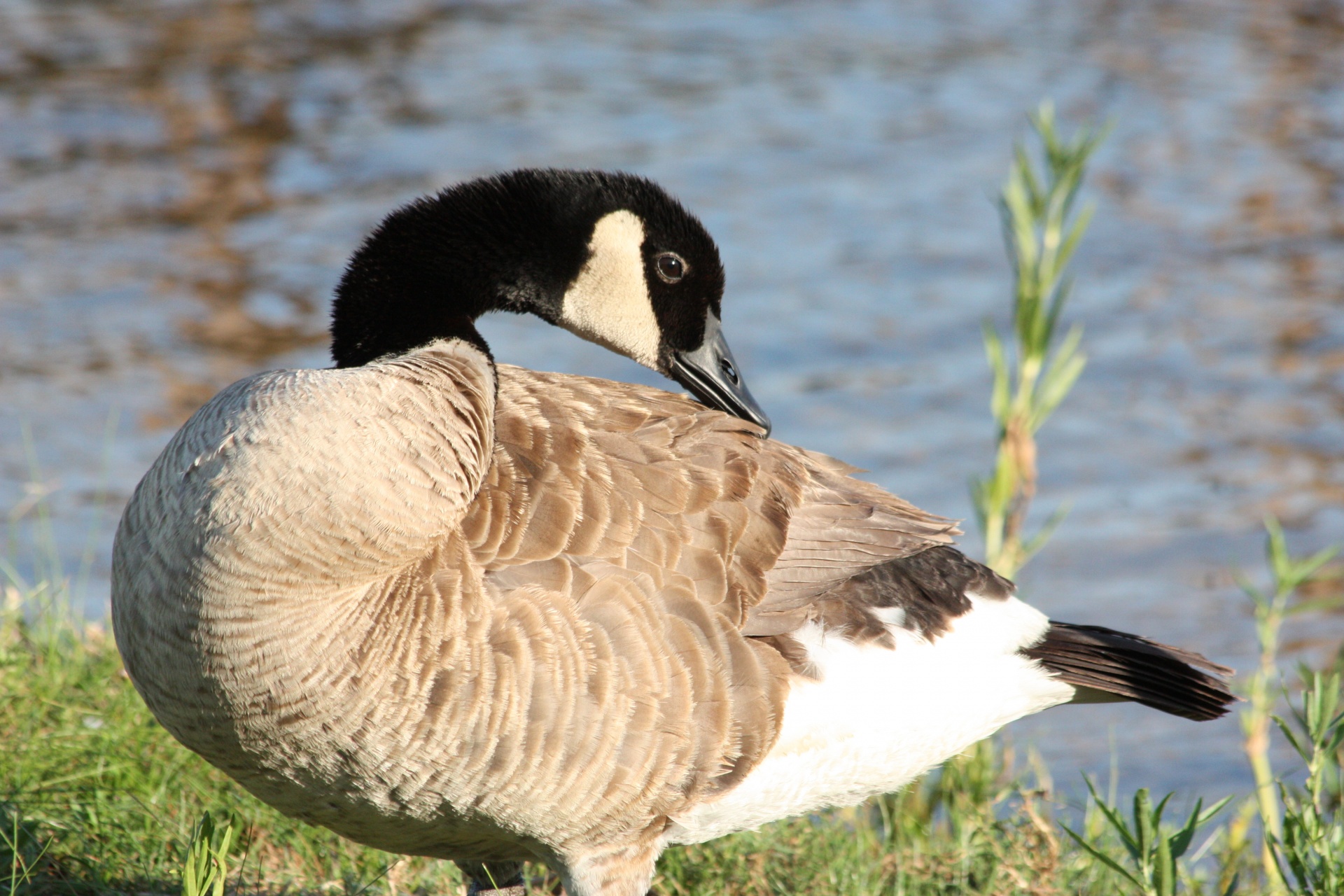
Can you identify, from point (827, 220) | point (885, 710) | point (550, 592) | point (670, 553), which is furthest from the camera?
point (827, 220)

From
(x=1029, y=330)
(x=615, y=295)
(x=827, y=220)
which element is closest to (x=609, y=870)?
(x=615, y=295)

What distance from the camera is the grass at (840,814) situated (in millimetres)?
3836

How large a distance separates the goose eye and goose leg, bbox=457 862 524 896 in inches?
66.0

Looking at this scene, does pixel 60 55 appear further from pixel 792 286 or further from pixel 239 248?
pixel 792 286

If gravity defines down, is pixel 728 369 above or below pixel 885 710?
above

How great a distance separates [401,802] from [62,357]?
5884mm

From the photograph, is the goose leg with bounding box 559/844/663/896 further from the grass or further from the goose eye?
the goose eye

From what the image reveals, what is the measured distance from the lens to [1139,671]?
13.6 ft

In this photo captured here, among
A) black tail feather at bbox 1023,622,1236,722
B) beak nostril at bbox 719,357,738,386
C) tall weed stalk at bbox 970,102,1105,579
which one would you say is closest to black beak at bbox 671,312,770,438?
beak nostril at bbox 719,357,738,386

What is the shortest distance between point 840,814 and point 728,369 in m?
1.59

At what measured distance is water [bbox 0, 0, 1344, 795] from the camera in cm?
743

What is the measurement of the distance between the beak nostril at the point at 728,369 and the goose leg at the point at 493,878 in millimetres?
1514

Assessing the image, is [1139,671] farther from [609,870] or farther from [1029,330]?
[609,870]

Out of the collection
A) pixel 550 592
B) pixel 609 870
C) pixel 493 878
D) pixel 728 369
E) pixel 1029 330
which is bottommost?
pixel 493 878
